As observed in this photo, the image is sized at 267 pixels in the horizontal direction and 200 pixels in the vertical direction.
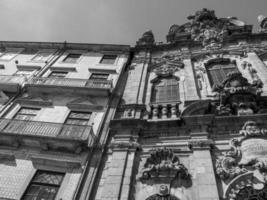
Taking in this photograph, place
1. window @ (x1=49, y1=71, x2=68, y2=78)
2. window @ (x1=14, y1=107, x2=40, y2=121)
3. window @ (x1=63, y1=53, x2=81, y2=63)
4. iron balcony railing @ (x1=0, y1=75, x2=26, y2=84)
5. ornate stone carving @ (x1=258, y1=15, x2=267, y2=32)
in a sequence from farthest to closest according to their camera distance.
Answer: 1. ornate stone carving @ (x1=258, y1=15, x2=267, y2=32)
2. window @ (x1=63, y1=53, x2=81, y2=63)
3. window @ (x1=49, y1=71, x2=68, y2=78)
4. iron balcony railing @ (x1=0, y1=75, x2=26, y2=84)
5. window @ (x1=14, y1=107, x2=40, y2=121)

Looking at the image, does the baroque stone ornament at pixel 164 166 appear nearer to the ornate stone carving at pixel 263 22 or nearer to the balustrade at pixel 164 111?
the balustrade at pixel 164 111

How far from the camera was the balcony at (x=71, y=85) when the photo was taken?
40.0 feet

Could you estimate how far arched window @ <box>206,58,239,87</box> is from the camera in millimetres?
13469

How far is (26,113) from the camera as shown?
38.2 ft

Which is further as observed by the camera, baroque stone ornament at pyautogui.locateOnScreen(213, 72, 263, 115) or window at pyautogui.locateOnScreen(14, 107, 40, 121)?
window at pyautogui.locateOnScreen(14, 107, 40, 121)

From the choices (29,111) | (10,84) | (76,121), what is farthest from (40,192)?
(10,84)

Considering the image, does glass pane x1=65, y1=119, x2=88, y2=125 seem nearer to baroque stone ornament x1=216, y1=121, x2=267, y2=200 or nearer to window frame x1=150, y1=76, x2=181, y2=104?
window frame x1=150, y1=76, x2=181, y2=104

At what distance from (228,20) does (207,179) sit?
54.5ft

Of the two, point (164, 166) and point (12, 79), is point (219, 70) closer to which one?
point (164, 166)

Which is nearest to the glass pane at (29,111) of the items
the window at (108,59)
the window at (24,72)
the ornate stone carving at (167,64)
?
the window at (24,72)

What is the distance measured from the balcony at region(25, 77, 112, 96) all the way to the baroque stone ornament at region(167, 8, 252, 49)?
8.54 meters

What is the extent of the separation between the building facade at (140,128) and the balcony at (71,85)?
0.06m

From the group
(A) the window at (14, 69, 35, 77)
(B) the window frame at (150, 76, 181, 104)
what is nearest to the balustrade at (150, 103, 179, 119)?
(B) the window frame at (150, 76, 181, 104)

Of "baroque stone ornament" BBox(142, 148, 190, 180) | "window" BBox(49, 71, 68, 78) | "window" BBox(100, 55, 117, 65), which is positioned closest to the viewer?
"baroque stone ornament" BBox(142, 148, 190, 180)
